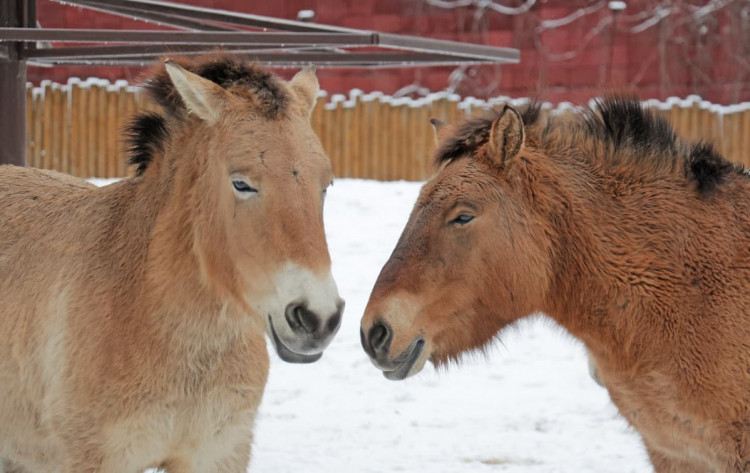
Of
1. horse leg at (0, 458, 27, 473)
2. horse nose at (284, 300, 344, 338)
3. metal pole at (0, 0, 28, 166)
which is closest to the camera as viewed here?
horse nose at (284, 300, 344, 338)

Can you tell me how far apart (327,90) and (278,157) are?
37.4 feet

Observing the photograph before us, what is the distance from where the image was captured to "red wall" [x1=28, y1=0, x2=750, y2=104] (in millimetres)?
14711

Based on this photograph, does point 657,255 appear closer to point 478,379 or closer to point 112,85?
point 478,379

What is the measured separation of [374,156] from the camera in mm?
13719

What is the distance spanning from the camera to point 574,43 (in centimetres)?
1485

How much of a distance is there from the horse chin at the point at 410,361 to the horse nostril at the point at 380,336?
0.28 ft

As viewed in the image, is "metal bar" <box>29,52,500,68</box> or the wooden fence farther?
the wooden fence

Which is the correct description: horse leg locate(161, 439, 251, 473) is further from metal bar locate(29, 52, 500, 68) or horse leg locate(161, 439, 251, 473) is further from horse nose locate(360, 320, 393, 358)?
metal bar locate(29, 52, 500, 68)

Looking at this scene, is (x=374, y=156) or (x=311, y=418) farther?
(x=374, y=156)

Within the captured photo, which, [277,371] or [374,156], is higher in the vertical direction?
[374,156]

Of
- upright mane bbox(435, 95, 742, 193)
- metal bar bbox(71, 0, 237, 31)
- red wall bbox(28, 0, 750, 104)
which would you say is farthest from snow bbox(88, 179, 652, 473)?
red wall bbox(28, 0, 750, 104)

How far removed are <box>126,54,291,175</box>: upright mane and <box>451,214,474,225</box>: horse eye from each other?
82 centimetres

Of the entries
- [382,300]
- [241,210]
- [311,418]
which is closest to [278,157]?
[241,210]

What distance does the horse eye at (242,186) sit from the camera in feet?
11.7
